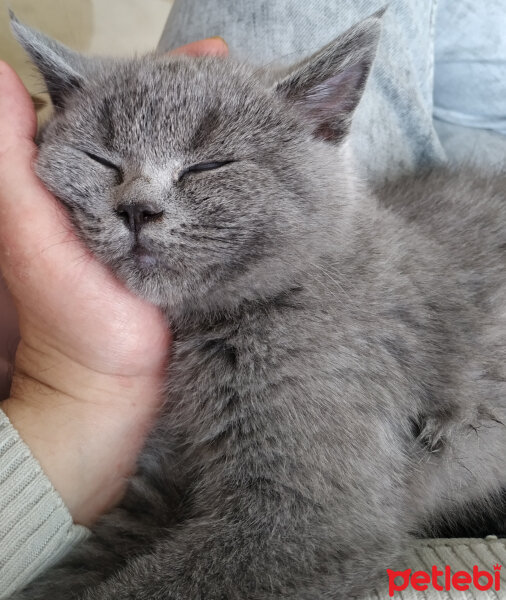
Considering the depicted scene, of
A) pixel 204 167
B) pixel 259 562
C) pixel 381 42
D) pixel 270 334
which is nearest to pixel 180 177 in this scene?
pixel 204 167

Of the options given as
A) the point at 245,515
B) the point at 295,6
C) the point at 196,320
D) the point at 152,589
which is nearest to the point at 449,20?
the point at 295,6

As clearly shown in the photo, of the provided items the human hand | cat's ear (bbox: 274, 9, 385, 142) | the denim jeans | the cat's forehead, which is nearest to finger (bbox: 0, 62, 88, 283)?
the human hand

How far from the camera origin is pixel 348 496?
752 millimetres

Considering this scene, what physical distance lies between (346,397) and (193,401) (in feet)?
0.78

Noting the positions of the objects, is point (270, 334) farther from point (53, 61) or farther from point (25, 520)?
point (53, 61)

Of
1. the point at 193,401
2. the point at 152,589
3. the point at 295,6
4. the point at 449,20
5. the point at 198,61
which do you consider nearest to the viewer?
the point at 152,589

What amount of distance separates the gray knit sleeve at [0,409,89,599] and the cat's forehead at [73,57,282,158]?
0.49 m

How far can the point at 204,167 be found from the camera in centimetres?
79

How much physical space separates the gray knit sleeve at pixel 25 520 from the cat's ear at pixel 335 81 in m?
0.69

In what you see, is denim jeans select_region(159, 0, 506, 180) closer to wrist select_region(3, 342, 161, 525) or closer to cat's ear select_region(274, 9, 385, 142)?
cat's ear select_region(274, 9, 385, 142)

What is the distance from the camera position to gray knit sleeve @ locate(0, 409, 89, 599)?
2.52 ft

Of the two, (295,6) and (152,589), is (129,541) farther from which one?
(295,6)

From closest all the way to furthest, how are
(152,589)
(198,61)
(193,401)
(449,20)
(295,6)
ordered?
(152,589) < (193,401) < (198,61) < (295,6) < (449,20)

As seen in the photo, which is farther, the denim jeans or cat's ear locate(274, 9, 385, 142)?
the denim jeans
